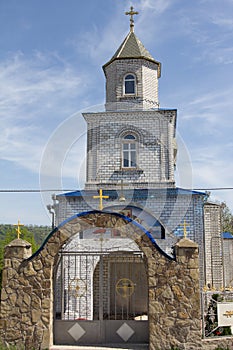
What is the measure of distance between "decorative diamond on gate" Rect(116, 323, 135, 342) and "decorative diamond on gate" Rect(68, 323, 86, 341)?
2.57ft

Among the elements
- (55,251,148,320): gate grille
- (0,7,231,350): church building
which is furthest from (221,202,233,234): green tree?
(55,251,148,320): gate grille

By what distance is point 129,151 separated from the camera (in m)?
15.5

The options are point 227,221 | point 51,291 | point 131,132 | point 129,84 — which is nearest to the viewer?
point 51,291

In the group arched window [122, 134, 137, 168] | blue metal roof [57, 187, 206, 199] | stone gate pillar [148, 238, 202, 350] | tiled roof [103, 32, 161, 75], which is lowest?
stone gate pillar [148, 238, 202, 350]

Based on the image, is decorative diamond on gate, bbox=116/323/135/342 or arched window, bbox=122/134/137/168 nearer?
decorative diamond on gate, bbox=116/323/135/342

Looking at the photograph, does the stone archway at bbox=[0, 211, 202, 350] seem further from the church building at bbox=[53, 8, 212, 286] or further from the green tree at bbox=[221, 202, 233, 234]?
the green tree at bbox=[221, 202, 233, 234]

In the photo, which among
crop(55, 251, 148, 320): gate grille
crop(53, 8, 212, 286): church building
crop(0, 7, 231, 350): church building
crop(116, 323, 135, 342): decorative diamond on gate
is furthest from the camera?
crop(53, 8, 212, 286): church building

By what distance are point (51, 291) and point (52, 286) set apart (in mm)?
134

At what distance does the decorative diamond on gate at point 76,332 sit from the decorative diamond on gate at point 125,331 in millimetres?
783

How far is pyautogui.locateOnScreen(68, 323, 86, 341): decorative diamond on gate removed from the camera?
8125 millimetres

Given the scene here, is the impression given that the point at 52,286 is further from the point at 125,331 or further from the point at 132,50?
the point at 132,50

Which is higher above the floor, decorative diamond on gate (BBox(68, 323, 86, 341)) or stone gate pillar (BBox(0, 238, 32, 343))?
stone gate pillar (BBox(0, 238, 32, 343))

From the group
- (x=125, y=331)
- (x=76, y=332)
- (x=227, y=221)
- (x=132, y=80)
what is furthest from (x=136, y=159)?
(x=227, y=221)

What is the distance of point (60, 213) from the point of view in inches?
560
